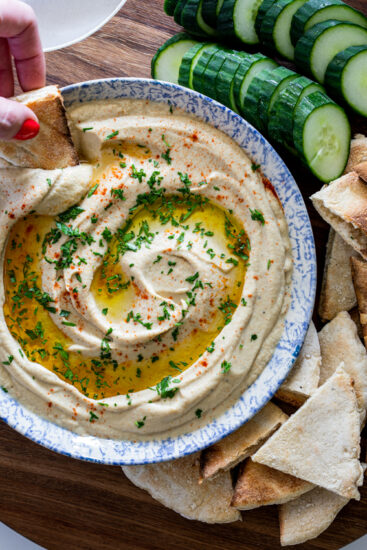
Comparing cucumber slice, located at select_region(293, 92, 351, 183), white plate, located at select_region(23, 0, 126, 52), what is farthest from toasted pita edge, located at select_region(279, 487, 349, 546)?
white plate, located at select_region(23, 0, 126, 52)

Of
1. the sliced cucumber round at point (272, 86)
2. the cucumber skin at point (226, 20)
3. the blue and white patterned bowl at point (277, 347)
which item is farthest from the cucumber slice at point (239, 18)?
the blue and white patterned bowl at point (277, 347)

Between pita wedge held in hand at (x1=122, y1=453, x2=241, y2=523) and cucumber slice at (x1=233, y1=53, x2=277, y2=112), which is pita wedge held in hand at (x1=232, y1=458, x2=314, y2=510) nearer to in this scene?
pita wedge held in hand at (x1=122, y1=453, x2=241, y2=523)

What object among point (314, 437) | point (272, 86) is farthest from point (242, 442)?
point (272, 86)

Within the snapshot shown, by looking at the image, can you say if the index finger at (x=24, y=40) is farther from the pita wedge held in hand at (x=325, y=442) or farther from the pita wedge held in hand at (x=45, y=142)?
the pita wedge held in hand at (x=325, y=442)

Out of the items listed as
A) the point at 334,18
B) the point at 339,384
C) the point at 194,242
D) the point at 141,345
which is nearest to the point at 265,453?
the point at 339,384

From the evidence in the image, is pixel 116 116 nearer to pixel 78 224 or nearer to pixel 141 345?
pixel 78 224

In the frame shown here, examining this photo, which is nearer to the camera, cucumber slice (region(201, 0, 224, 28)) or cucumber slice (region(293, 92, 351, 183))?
cucumber slice (region(293, 92, 351, 183))

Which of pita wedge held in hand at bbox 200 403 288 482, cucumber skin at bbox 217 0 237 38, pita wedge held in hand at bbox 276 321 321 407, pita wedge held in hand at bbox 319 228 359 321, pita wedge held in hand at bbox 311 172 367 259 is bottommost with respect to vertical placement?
pita wedge held in hand at bbox 200 403 288 482
